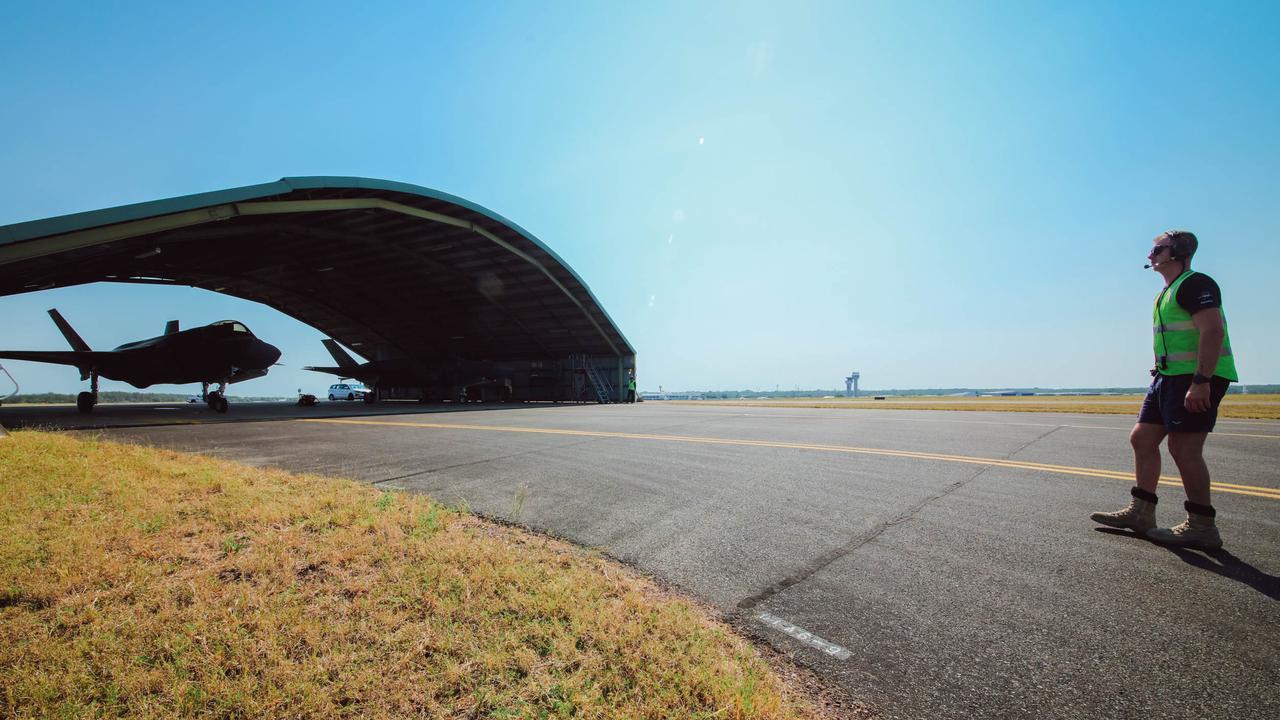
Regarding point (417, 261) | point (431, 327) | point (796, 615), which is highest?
point (417, 261)

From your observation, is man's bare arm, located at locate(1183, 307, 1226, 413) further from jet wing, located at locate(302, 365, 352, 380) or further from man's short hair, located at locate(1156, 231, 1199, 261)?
jet wing, located at locate(302, 365, 352, 380)

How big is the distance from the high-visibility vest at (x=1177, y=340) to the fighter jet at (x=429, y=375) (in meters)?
32.5

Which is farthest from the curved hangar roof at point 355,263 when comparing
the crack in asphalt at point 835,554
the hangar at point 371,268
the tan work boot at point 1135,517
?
the tan work boot at point 1135,517

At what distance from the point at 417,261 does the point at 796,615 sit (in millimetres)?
30739

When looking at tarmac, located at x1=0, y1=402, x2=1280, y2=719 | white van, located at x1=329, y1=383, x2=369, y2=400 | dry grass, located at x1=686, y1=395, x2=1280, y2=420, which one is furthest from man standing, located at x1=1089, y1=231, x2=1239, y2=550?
white van, located at x1=329, y1=383, x2=369, y2=400

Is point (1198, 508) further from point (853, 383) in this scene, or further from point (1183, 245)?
point (853, 383)

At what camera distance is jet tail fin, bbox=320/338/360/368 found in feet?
117

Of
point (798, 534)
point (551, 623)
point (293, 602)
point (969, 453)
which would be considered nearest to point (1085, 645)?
point (798, 534)

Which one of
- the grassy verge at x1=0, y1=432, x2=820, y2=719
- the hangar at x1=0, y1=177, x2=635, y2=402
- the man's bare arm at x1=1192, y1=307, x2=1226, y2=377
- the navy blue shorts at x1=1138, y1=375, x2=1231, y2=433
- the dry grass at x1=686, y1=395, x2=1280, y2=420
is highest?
the hangar at x1=0, y1=177, x2=635, y2=402

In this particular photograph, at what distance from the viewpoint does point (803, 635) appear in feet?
6.88

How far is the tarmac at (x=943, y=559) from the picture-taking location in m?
1.75

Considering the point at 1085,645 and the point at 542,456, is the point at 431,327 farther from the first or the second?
the point at 1085,645

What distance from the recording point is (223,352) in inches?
675

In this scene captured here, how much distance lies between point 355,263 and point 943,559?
109 feet
